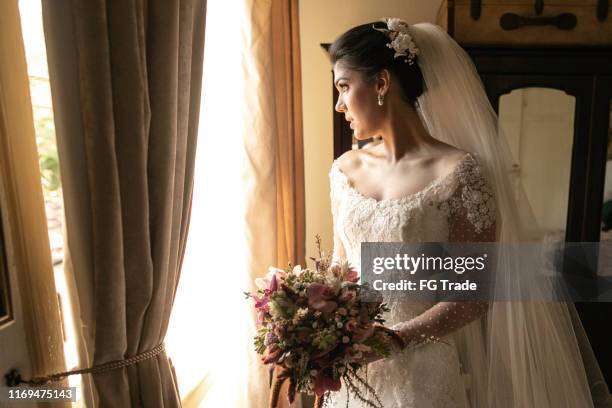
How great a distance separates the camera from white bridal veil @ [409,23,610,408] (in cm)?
114

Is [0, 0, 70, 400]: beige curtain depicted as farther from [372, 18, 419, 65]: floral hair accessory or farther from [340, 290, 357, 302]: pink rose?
[372, 18, 419, 65]: floral hair accessory

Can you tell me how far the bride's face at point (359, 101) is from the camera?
1153 mm

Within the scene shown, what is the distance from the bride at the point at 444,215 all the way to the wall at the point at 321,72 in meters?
1.11

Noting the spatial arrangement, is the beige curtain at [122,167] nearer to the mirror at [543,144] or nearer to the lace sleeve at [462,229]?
the lace sleeve at [462,229]

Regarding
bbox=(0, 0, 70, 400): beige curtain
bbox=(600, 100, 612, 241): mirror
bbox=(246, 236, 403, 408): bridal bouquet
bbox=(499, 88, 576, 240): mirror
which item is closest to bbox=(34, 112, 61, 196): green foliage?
bbox=(0, 0, 70, 400): beige curtain

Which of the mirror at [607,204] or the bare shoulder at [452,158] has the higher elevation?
the bare shoulder at [452,158]

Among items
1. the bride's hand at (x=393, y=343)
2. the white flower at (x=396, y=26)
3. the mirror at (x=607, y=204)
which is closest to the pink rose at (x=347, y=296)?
the bride's hand at (x=393, y=343)

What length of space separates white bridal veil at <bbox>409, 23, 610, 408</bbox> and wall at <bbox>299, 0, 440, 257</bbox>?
1.14m

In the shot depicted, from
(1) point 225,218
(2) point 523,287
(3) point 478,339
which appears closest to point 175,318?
(1) point 225,218

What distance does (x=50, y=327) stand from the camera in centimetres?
71

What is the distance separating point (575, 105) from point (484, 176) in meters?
1.02

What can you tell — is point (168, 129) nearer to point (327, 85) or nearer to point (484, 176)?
point (484, 176)

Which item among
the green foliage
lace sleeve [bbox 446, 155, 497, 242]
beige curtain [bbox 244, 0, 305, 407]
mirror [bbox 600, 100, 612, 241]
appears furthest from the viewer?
mirror [bbox 600, 100, 612, 241]

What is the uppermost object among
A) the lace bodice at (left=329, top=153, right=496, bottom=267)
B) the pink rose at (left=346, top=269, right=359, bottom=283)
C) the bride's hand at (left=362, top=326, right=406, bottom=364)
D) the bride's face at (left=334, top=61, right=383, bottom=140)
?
the bride's face at (left=334, top=61, right=383, bottom=140)
